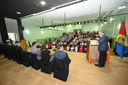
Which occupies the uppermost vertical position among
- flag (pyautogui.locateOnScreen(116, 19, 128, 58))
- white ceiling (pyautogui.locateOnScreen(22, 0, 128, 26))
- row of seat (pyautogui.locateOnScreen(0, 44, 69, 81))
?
white ceiling (pyautogui.locateOnScreen(22, 0, 128, 26))

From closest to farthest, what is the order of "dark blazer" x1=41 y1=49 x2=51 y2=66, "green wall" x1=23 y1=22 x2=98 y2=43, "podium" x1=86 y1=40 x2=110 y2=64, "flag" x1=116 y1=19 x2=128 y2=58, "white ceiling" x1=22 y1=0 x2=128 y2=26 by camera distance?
1. "dark blazer" x1=41 y1=49 x2=51 y2=66
2. "podium" x1=86 y1=40 x2=110 y2=64
3. "flag" x1=116 y1=19 x2=128 y2=58
4. "white ceiling" x1=22 y1=0 x2=128 y2=26
5. "green wall" x1=23 y1=22 x2=98 y2=43

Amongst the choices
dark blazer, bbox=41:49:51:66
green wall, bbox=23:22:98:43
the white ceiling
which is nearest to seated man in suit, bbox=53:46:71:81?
dark blazer, bbox=41:49:51:66

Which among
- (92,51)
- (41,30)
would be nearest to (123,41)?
(92,51)

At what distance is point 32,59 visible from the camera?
346cm

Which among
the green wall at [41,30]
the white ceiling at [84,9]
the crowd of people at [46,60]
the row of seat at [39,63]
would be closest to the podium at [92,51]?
the crowd of people at [46,60]

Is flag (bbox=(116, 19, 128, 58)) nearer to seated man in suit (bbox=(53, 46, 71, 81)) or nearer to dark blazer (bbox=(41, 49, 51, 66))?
seated man in suit (bbox=(53, 46, 71, 81))

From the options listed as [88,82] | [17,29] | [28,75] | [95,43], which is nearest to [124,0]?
[95,43]

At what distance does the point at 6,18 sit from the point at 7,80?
5880 mm

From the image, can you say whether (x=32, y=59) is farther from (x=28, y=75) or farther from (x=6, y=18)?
(x=6, y=18)

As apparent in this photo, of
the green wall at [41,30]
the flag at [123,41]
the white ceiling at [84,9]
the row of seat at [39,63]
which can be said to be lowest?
the row of seat at [39,63]

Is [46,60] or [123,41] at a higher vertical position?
[123,41]

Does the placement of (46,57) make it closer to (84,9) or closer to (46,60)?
(46,60)

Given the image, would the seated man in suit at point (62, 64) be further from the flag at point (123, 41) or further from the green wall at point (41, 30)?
the green wall at point (41, 30)

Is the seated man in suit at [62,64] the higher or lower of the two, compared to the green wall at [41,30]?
lower
